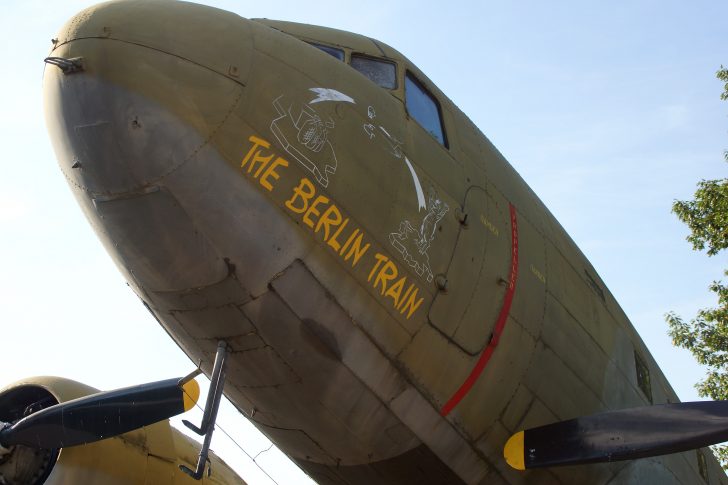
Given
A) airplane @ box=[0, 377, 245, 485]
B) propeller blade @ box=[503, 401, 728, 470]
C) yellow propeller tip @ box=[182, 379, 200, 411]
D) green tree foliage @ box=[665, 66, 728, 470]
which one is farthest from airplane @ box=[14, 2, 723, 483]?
green tree foliage @ box=[665, 66, 728, 470]

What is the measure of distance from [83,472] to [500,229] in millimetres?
4882

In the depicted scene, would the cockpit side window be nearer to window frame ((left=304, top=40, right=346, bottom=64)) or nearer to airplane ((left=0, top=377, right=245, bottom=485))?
A: window frame ((left=304, top=40, right=346, bottom=64))

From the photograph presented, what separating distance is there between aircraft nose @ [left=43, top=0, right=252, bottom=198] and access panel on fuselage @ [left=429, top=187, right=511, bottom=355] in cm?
230

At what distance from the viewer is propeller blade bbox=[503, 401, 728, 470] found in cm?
623

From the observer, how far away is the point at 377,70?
278 inches

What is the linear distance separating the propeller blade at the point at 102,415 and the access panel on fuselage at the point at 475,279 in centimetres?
219

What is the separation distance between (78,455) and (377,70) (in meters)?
4.96

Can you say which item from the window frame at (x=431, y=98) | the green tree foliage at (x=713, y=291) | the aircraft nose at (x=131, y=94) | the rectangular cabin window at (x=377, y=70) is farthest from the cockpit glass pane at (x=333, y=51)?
the green tree foliage at (x=713, y=291)

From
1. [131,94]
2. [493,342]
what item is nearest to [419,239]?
[493,342]

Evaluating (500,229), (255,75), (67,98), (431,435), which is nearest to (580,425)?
(431,435)

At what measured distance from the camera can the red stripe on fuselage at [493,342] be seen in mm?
6445

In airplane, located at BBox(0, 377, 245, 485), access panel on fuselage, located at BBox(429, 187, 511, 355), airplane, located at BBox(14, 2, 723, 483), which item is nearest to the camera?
airplane, located at BBox(14, 2, 723, 483)

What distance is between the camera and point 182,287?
18.2 ft

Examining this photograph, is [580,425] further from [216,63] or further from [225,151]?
[216,63]
